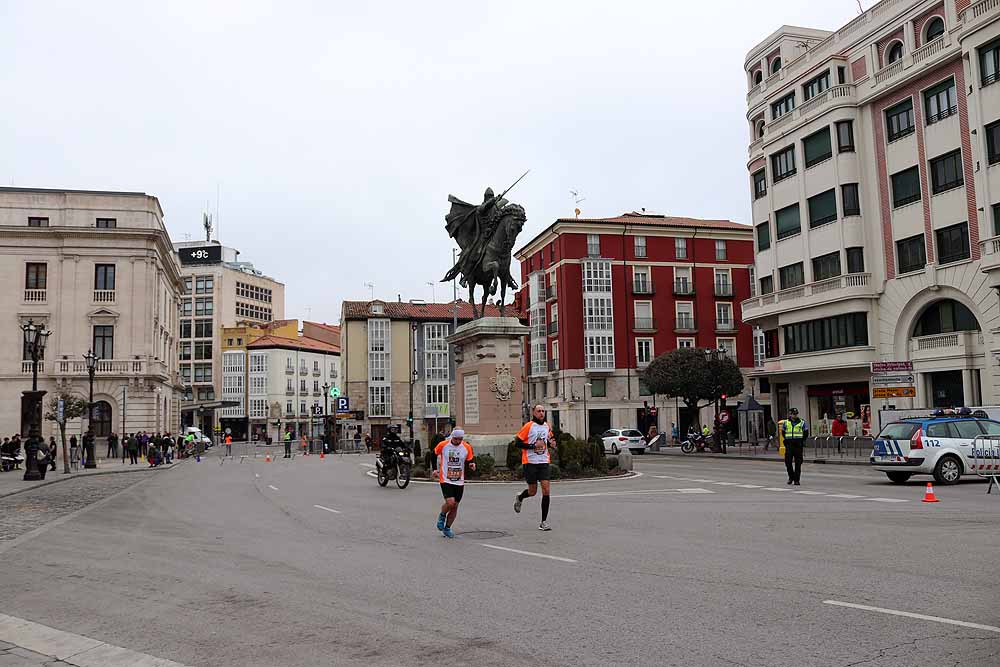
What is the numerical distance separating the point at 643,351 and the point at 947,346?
31048mm

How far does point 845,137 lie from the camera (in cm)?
4112

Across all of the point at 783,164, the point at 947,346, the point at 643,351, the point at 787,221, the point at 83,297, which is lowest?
the point at 947,346

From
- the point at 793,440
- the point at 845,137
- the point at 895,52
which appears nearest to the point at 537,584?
the point at 793,440

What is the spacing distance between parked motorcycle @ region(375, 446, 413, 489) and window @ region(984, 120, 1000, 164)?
26.3 meters

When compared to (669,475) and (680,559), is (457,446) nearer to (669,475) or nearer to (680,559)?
(680,559)

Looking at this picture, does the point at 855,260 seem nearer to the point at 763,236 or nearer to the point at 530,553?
the point at 763,236

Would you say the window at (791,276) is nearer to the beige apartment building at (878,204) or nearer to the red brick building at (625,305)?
the beige apartment building at (878,204)

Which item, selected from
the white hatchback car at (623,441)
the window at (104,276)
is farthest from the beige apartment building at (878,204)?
the window at (104,276)

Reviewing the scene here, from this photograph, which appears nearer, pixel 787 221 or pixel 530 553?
pixel 530 553

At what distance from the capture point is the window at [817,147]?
1652 inches

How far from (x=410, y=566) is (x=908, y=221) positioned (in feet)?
118

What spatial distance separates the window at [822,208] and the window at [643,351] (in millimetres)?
23964

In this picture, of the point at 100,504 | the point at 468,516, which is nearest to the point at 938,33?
the point at 468,516

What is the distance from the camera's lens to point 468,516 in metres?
14.3
